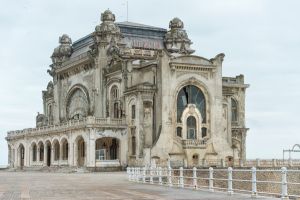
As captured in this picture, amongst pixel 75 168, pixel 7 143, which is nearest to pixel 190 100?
pixel 75 168

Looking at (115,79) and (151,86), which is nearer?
(151,86)

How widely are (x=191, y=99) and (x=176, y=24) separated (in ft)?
60.8

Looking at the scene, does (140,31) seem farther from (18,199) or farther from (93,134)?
(18,199)

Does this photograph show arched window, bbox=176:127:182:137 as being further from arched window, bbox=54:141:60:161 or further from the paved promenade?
the paved promenade

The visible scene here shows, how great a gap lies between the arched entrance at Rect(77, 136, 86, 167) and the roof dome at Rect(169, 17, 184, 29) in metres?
22.2

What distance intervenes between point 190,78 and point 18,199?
5078 centimetres

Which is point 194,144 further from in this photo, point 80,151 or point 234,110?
point 234,110

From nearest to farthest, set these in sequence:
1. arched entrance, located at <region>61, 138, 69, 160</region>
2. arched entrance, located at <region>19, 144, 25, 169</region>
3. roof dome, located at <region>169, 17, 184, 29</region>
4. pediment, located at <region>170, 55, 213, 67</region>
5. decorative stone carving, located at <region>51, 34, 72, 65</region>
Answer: pediment, located at <region>170, 55, 213, 67</region> < arched entrance, located at <region>61, 138, 69, 160</region> < roof dome, located at <region>169, 17, 184, 29</region> < arched entrance, located at <region>19, 144, 25, 169</region> < decorative stone carving, located at <region>51, 34, 72, 65</region>

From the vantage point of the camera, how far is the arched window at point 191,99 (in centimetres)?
7206

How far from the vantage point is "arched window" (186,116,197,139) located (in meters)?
72.3

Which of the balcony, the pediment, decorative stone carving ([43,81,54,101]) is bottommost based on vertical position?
the balcony

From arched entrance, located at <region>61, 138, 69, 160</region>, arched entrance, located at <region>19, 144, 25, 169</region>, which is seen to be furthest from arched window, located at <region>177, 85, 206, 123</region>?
arched entrance, located at <region>19, 144, 25, 169</region>

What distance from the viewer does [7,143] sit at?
98375 mm

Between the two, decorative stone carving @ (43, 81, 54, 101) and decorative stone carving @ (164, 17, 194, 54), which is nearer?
decorative stone carving @ (164, 17, 194, 54)
